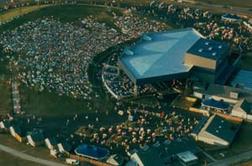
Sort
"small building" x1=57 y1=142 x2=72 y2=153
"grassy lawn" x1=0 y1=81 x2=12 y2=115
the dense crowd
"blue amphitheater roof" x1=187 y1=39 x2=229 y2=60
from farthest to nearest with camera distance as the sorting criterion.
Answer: the dense crowd, "blue amphitheater roof" x1=187 y1=39 x2=229 y2=60, "grassy lawn" x1=0 y1=81 x2=12 y2=115, "small building" x1=57 y1=142 x2=72 y2=153

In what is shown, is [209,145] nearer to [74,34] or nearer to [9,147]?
[9,147]

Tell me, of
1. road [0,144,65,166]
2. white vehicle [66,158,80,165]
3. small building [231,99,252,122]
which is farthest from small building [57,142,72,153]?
small building [231,99,252,122]

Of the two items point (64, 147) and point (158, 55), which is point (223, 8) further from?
point (64, 147)

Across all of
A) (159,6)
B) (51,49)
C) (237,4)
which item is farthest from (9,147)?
(237,4)

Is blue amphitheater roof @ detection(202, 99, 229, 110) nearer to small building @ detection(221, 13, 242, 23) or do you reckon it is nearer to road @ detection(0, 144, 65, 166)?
road @ detection(0, 144, 65, 166)

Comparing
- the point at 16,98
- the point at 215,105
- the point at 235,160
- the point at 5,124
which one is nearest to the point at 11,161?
the point at 5,124

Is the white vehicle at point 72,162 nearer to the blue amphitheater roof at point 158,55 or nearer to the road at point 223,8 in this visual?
the blue amphitheater roof at point 158,55
